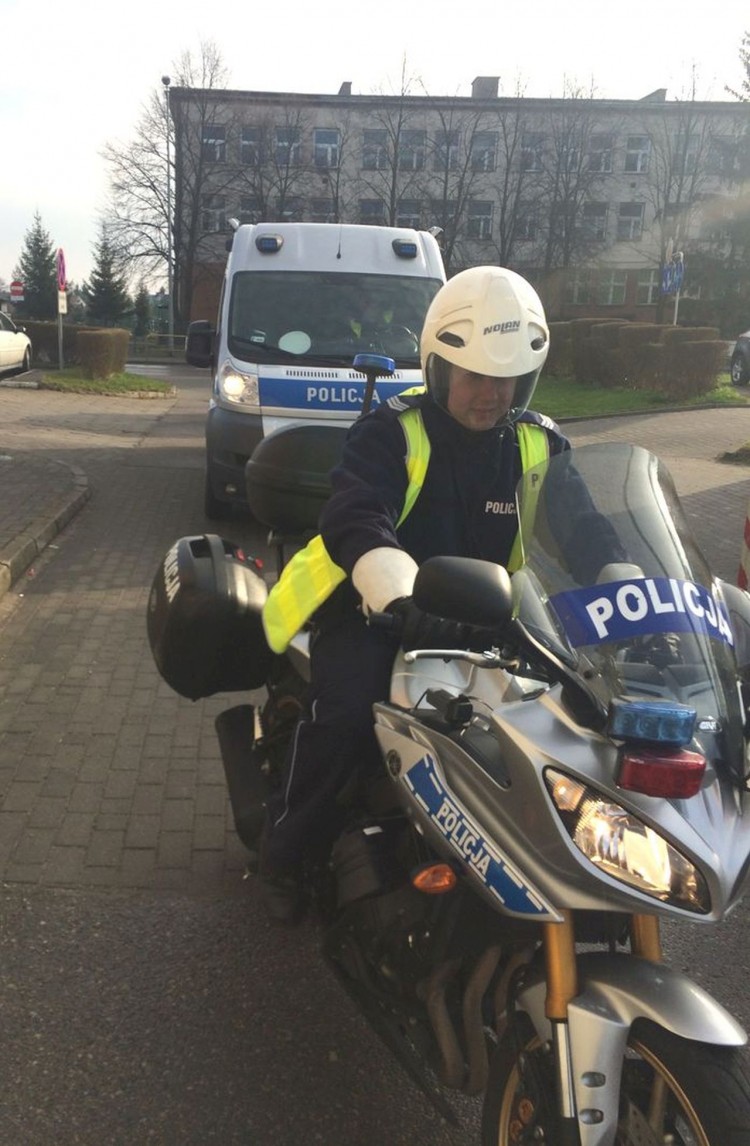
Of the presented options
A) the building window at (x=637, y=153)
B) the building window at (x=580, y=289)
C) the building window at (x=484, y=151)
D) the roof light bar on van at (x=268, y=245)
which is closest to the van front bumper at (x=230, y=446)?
the roof light bar on van at (x=268, y=245)

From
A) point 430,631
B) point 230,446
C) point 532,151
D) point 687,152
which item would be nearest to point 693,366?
point 230,446

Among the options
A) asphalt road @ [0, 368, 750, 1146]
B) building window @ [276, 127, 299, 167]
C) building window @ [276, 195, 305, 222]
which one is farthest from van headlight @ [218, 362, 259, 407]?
building window @ [276, 127, 299, 167]

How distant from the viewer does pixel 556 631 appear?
1.99m

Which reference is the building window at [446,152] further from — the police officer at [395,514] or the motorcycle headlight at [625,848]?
the motorcycle headlight at [625,848]

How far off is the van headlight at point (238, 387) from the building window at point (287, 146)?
54.6m

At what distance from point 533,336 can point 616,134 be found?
64.8 metres

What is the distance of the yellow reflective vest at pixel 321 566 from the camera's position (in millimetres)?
2676

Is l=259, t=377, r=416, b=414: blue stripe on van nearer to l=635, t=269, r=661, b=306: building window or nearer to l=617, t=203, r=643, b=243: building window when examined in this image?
l=635, t=269, r=661, b=306: building window

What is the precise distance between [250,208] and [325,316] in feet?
176

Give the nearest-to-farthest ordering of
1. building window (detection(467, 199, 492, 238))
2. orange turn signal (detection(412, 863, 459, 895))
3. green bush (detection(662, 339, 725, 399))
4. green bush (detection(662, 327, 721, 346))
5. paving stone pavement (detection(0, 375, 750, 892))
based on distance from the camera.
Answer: orange turn signal (detection(412, 863, 459, 895)) < paving stone pavement (detection(0, 375, 750, 892)) < green bush (detection(662, 339, 725, 399)) < green bush (detection(662, 327, 721, 346)) < building window (detection(467, 199, 492, 238))

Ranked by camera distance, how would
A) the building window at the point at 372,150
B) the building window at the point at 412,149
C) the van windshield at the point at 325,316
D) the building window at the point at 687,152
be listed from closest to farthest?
the van windshield at the point at 325,316, the building window at the point at 687,152, the building window at the point at 412,149, the building window at the point at 372,150

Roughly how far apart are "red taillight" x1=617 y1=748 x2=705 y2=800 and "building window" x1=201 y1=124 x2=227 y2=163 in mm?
60253

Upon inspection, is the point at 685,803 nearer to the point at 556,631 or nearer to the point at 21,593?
the point at 556,631

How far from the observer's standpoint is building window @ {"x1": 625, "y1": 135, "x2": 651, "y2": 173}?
62.4 m
